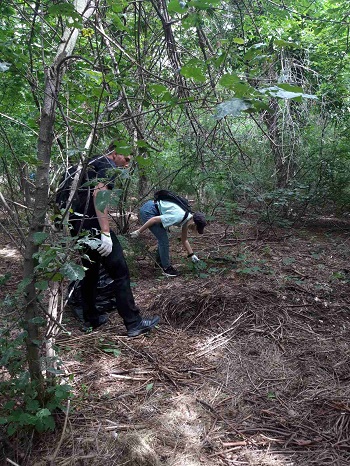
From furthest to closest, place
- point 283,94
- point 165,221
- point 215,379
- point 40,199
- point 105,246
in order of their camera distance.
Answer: point 165,221
point 105,246
point 215,379
point 40,199
point 283,94

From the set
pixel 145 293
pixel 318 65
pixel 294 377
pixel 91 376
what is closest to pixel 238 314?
pixel 294 377

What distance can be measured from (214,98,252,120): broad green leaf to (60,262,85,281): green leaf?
33.6 inches

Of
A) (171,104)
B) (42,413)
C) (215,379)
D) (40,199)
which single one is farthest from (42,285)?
(215,379)

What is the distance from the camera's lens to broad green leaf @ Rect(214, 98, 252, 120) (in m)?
1.24

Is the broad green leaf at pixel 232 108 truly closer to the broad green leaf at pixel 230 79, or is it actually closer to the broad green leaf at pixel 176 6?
the broad green leaf at pixel 230 79

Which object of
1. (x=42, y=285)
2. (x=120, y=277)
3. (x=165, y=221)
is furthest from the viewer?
(x=165, y=221)

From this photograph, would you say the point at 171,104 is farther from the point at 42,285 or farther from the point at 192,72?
the point at 42,285

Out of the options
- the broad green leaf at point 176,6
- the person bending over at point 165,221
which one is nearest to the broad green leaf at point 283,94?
the broad green leaf at point 176,6

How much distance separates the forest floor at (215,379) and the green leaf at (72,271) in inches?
38.6

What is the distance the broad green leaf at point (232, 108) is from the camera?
1.24 metres

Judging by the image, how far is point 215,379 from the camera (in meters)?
2.45

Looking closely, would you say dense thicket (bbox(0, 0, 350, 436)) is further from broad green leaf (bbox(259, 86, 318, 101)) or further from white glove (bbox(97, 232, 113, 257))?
white glove (bbox(97, 232, 113, 257))

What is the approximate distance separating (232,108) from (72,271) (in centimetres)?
93

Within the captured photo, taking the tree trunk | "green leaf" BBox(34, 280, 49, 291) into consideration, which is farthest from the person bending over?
"green leaf" BBox(34, 280, 49, 291)
